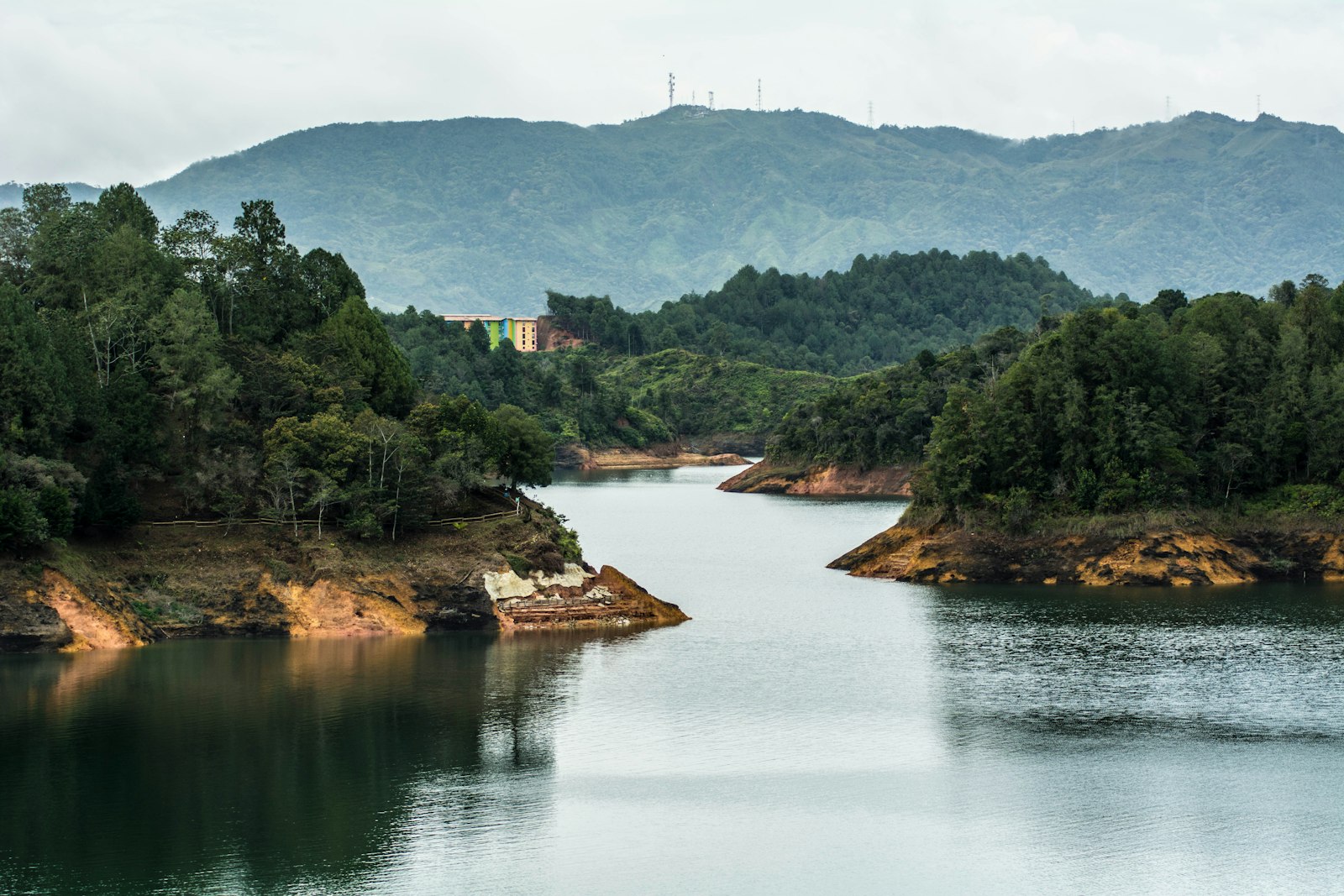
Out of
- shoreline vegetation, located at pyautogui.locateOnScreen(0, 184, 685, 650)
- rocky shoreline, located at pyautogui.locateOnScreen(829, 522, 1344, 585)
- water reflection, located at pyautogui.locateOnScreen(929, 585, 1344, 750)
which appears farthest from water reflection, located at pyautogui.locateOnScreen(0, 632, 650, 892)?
rocky shoreline, located at pyautogui.locateOnScreen(829, 522, 1344, 585)

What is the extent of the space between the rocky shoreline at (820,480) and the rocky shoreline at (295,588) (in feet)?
297

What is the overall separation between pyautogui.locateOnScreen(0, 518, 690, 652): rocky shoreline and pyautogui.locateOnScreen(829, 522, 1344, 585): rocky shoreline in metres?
22.2

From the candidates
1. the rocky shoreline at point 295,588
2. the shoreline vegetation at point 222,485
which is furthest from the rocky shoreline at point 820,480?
the rocky shoreline at point 295,588

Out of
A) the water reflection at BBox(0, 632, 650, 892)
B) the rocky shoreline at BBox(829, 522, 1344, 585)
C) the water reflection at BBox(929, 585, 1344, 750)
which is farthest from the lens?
the rocky shoreline at BBox(829, 522, 1344, 585)

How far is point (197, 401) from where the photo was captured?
69.5 m

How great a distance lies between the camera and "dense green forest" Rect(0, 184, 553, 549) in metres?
62.2

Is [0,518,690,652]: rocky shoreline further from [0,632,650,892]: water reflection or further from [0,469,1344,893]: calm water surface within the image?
[0,469,1344,893]: calm water surface

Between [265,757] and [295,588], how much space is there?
60.0 feet

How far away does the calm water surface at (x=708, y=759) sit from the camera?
36625mm

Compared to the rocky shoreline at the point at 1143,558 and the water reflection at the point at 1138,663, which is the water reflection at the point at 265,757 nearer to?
the water reflection at the point at 1138,663

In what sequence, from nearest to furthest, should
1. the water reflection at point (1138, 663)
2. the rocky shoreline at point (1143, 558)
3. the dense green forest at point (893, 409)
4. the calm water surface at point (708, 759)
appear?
the calm water surface at point (708, 759), the water reflection at point (1138, 663), the rocky shoreline at point (1143, 558), the dense green forest at point (893, 409)

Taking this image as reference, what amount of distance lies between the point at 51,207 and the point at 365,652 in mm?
35506

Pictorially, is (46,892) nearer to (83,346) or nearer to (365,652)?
(365,652)

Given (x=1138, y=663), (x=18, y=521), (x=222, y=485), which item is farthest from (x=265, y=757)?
(x=1138, y=663)
